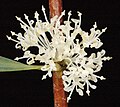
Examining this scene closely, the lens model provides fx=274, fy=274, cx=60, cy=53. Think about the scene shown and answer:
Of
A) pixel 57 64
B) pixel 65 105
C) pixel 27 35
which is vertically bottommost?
pixel 65 105

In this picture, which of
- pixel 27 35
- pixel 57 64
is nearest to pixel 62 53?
pixel 57 64

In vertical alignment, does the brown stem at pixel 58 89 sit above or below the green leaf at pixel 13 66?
below

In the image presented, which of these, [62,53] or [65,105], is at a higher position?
[62,53]

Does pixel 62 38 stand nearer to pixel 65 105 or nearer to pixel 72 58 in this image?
pixel 72 58

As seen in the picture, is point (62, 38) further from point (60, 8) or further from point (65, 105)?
point (65, 105)

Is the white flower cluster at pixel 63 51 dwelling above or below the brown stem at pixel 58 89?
above

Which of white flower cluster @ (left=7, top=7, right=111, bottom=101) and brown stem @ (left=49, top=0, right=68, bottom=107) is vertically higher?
white flower cluster @ (left=7, top=7, right=111, bottom=101)

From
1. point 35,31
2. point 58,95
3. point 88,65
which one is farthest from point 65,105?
point 35,31

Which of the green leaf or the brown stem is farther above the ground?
the green leaf

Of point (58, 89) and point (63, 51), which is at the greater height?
point (63, 51)
